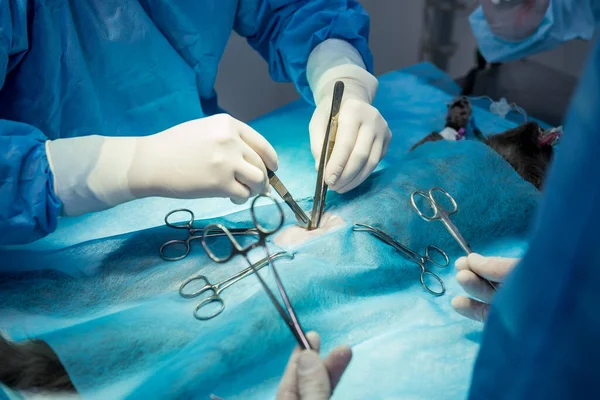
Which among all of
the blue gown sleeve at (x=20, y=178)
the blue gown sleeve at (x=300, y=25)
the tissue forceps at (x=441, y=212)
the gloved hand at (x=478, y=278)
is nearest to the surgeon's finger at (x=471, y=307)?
the gloved hand at (x=478, y=278)

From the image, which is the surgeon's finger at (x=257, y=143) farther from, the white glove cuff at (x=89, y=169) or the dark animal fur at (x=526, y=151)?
the dark animal fur at (x=526, y=151)

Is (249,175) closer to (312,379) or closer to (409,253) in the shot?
(409,253)

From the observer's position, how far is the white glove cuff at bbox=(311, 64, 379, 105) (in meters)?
1.94

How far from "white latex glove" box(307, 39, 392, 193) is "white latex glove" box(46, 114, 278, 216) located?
26cm

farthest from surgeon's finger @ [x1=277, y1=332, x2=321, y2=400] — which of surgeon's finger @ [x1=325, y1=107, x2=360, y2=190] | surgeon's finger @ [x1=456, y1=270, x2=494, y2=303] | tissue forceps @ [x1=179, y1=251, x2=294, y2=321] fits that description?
surgeon's finger @ [x1=325, y1=107, x2=360, y2=190]

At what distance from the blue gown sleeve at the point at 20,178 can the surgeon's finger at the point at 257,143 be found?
1.75 ft

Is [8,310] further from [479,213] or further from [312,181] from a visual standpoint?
[479,213]

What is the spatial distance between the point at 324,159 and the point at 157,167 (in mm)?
494

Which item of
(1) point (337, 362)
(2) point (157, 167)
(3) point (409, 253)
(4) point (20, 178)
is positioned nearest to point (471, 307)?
(3) point (409, 253)

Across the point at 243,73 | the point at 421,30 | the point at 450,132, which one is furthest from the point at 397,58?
the point at 450,132

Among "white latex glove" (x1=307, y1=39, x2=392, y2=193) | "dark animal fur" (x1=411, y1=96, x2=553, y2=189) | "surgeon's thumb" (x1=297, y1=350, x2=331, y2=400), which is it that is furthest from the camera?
"dark animal fur" (x1=411, y1=96, x2=553, y2=189)

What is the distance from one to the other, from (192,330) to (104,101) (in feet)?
3.23

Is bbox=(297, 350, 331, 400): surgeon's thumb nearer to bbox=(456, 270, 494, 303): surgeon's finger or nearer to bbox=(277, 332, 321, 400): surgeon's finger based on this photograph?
bbox=(277, 332, 321, 400): surgeon's finger

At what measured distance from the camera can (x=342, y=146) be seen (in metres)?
1.60
